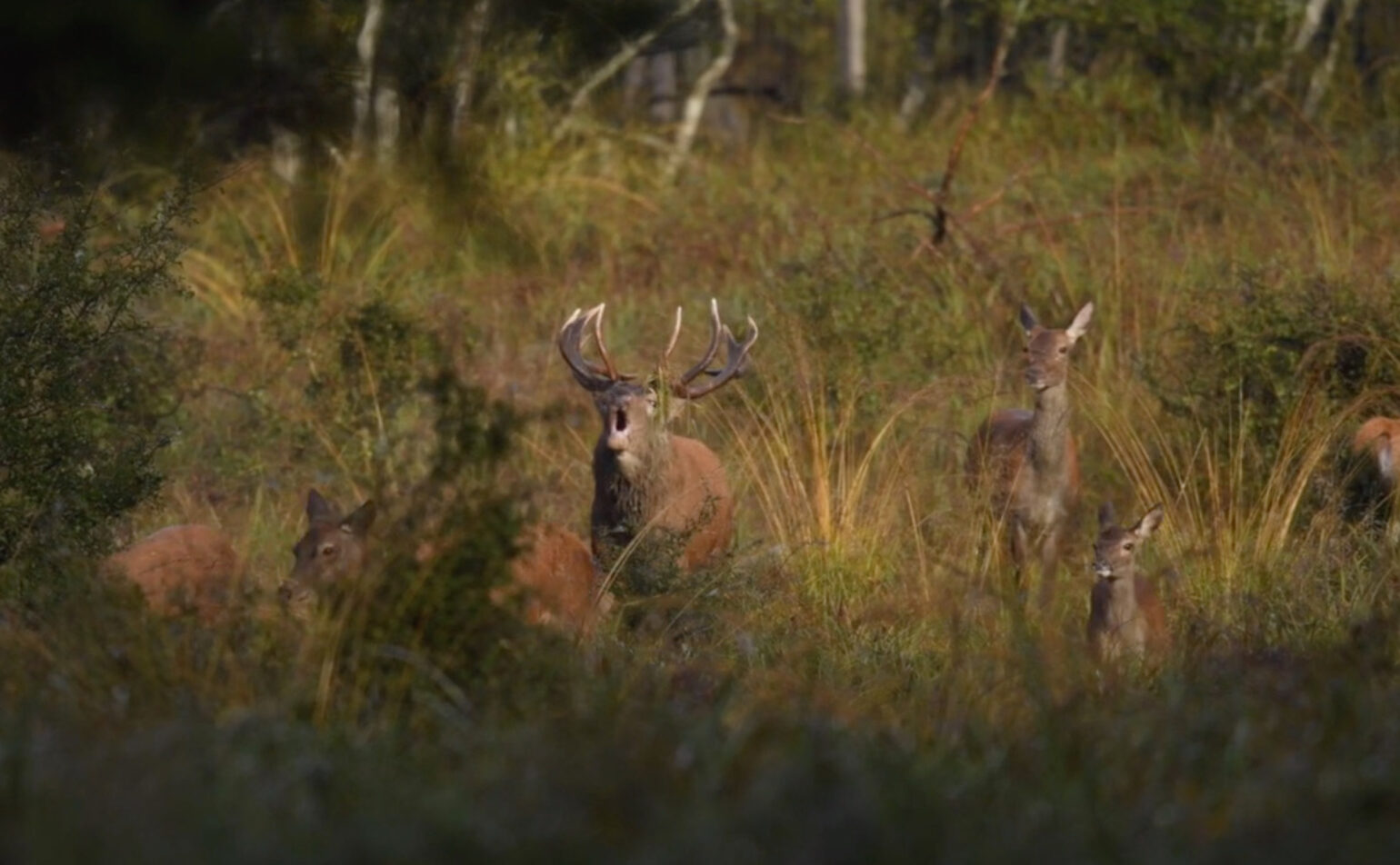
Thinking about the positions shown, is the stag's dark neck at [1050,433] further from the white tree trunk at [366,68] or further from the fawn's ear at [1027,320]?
the white tree trunk at [366,68]

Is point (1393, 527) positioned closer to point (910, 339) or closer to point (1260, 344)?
point (1260, 344)

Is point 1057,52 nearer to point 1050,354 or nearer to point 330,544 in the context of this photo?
point 1050,354

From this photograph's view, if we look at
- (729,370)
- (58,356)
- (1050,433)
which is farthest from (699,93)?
(58,356)

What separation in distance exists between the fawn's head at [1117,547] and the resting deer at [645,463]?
1.64 metres

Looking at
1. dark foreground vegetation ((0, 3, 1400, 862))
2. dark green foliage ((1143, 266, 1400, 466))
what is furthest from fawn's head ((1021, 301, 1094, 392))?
dark green foliage ((1143, 266, 1400, 466))

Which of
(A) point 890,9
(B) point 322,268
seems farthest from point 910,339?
(A) point 890,9

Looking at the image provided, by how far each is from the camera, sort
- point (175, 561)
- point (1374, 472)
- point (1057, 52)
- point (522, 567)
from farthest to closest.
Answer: point (1057, 52) < point (1374, 472) < point (522, 567) < point (175, 561)

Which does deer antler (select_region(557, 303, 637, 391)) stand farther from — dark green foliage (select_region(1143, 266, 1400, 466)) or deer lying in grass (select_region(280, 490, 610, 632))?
dark green foliage (select_region(1143, 266, 1400, 466))

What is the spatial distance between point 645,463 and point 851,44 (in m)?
12.0

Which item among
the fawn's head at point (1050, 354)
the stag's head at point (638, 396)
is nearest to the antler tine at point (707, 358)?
the stag's head at point (638, 396)

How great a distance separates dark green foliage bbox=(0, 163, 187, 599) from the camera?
799 cm

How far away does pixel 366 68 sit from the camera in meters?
6.07

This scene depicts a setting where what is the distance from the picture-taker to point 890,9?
2414 centimetres

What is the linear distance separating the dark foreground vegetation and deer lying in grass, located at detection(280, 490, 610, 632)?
0.19m
